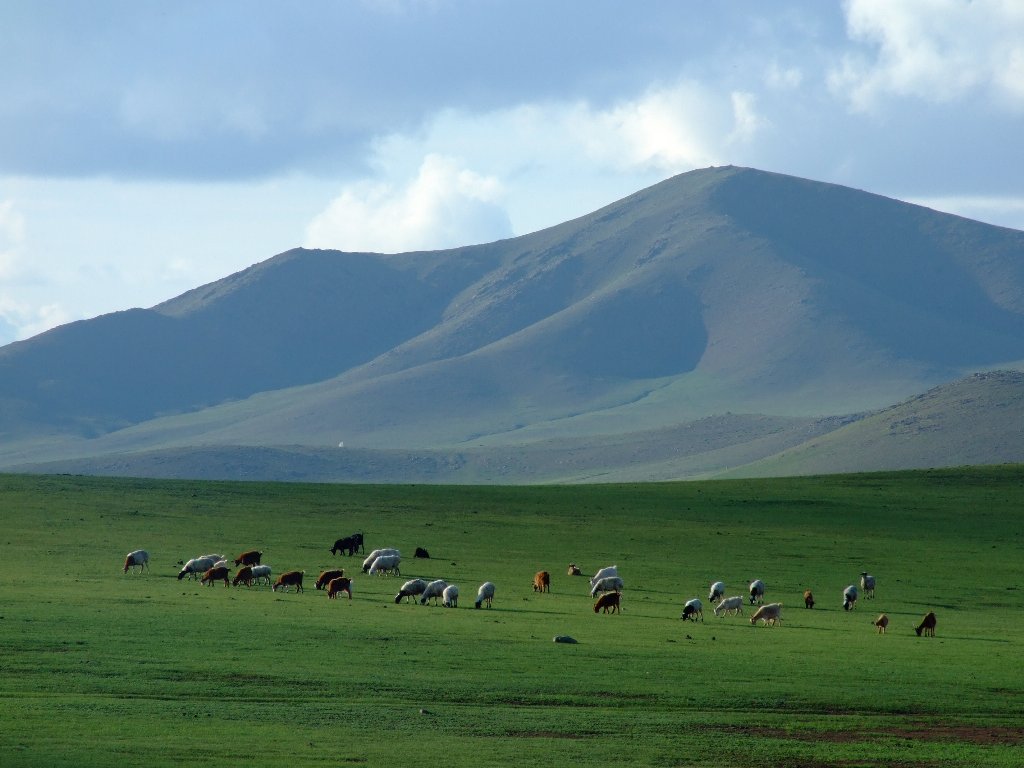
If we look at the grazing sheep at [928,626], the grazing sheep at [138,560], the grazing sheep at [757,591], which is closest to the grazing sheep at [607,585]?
the grazing sheep at [757,591]

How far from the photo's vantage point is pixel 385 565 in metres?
47.3

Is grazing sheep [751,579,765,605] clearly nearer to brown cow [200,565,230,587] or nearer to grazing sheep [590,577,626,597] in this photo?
grazing sheep [590,577,626,597]

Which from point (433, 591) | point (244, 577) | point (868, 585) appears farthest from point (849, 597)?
point (244, 577)

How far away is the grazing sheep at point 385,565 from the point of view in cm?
4722

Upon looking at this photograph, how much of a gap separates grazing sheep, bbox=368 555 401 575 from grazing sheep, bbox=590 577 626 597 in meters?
7.14

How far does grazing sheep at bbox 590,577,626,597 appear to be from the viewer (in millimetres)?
44219

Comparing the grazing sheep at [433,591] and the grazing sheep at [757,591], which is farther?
the grazing sheep at [757,591]

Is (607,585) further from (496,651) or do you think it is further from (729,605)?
(496,651)

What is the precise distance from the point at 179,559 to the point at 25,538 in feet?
25.9

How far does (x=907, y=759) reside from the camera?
23.1m

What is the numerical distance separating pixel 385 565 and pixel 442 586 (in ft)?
21.7

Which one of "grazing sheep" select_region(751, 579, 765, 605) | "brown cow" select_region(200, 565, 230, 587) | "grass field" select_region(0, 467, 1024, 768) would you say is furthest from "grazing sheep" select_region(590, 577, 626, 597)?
"brown cow" select_region(200, 565, 230, 587)

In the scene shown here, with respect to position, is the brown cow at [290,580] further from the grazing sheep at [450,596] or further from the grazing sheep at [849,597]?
the grazing sheep at [849,597]

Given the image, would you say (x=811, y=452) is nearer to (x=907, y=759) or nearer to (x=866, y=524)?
(x=866, y=524)
